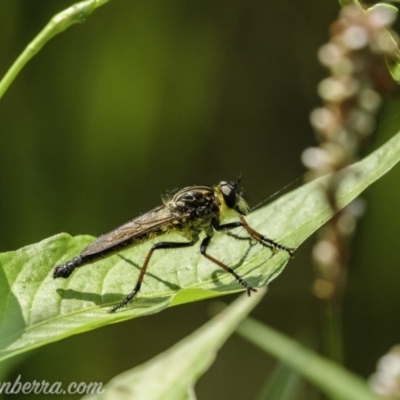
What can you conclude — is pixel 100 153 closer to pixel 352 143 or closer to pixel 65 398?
pixel 65 398

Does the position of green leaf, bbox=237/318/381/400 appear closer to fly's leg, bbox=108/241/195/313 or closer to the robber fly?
fly's leg, bbox=108/241/195/313

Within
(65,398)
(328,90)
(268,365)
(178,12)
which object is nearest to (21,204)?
(65,398)

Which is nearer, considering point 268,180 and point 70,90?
point 70,90

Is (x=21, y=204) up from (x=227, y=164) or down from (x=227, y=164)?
up

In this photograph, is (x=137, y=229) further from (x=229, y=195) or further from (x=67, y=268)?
(x=67, y=268)

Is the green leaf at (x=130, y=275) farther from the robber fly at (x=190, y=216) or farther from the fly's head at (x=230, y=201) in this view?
the fly's head at (x=230, y=201)

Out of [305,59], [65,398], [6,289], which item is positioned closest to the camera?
[6,289]

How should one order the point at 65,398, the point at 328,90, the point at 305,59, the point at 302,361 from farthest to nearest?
the point at 305,59
the point at 65,398
the point at 328,90
the point at 302,361
